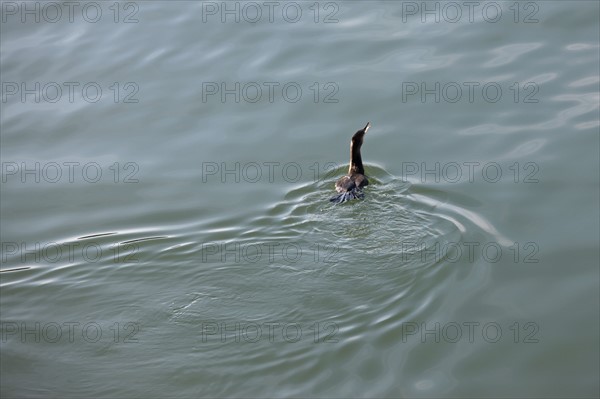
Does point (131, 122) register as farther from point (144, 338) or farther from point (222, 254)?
point (144, 338)

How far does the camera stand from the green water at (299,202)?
7895 millimetres

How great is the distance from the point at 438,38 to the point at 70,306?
24.6 ft

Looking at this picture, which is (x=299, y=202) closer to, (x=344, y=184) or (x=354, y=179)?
(x=344, y=184)

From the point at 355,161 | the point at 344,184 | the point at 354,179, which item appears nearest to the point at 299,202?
the point at 344,184

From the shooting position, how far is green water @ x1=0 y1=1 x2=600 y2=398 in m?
7.89

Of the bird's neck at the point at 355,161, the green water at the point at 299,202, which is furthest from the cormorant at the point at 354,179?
the green water at the point at 299,202

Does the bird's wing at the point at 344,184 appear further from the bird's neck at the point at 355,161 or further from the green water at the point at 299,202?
the green water at the point at 299,202

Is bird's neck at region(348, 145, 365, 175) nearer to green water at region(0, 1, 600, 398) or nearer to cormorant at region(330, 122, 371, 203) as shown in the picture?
cormorant at region(330, 122, 371, 203)

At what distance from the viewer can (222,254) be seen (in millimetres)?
9492

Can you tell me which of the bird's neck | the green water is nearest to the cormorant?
the bird's neck

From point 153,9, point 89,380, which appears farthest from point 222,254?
point 153,9

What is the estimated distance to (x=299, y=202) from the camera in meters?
10.5

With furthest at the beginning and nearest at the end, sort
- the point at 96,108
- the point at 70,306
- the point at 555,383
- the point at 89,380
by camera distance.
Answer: the point at 96,108, the point at 70,306, the point at 89,380, the point at 555,383

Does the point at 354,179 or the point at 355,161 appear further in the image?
the point at 355,161
